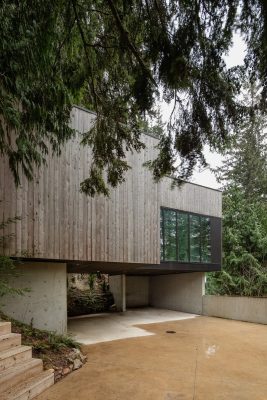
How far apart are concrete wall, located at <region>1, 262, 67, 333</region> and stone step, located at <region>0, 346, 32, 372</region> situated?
2.27 m

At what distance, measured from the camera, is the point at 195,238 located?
11.7 m

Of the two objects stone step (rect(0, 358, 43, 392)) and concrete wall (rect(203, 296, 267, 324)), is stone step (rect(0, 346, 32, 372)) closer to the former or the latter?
stone step (rect(0, 358, 43, 392))

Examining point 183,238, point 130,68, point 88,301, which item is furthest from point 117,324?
point 130,68

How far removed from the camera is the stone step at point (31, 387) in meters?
3.69

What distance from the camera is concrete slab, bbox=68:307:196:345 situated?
779 cm

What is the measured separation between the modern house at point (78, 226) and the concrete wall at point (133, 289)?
357 cm

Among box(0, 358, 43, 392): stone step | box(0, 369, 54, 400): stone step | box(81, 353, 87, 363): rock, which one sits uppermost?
box(0, 358, 43, 392): stone step

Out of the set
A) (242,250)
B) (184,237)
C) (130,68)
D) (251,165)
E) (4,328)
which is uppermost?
(251,165)

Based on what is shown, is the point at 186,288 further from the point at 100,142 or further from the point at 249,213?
the point at 100,142

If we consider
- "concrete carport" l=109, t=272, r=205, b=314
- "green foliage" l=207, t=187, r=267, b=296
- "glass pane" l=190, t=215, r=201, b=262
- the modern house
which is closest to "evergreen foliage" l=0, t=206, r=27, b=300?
the modern house

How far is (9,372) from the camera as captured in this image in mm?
3900

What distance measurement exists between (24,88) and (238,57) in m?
2.66

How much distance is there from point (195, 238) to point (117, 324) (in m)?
4.05

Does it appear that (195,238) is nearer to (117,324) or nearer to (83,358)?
(117,324)
